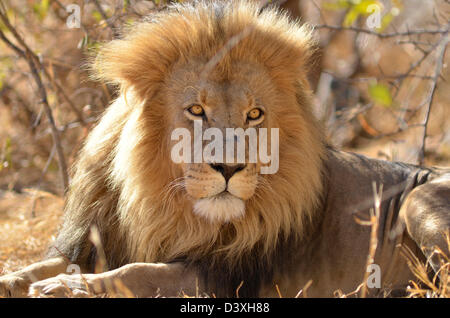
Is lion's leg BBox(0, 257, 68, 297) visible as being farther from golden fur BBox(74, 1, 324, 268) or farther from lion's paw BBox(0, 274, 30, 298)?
golden fur BBox(74, 1, 324, 268)

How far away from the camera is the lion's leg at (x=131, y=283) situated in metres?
2.79

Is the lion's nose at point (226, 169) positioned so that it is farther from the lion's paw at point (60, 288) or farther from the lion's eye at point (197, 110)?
the lion's paw at point (60, 288)

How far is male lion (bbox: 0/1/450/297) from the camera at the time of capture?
3.14 meters

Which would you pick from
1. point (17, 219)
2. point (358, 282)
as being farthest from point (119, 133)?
point (17, 219)

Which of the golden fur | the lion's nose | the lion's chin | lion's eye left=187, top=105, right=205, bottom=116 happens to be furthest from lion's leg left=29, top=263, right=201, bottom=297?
lion's eye left=187, top=105, right=205, bottom=116

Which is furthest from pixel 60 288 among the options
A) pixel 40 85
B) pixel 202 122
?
pixel 40 85

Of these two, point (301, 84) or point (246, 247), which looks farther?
point (301, 84)

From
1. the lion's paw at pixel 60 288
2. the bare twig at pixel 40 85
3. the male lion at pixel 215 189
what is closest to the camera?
the lion's paw at pixel 60 288

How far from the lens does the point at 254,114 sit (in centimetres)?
323

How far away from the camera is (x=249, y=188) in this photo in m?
3.08

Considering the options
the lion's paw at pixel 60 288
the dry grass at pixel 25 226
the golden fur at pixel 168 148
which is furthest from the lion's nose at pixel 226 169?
the dry grass at pixel 25 226

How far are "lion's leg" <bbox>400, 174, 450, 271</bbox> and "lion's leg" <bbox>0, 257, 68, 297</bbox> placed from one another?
1882 mm
